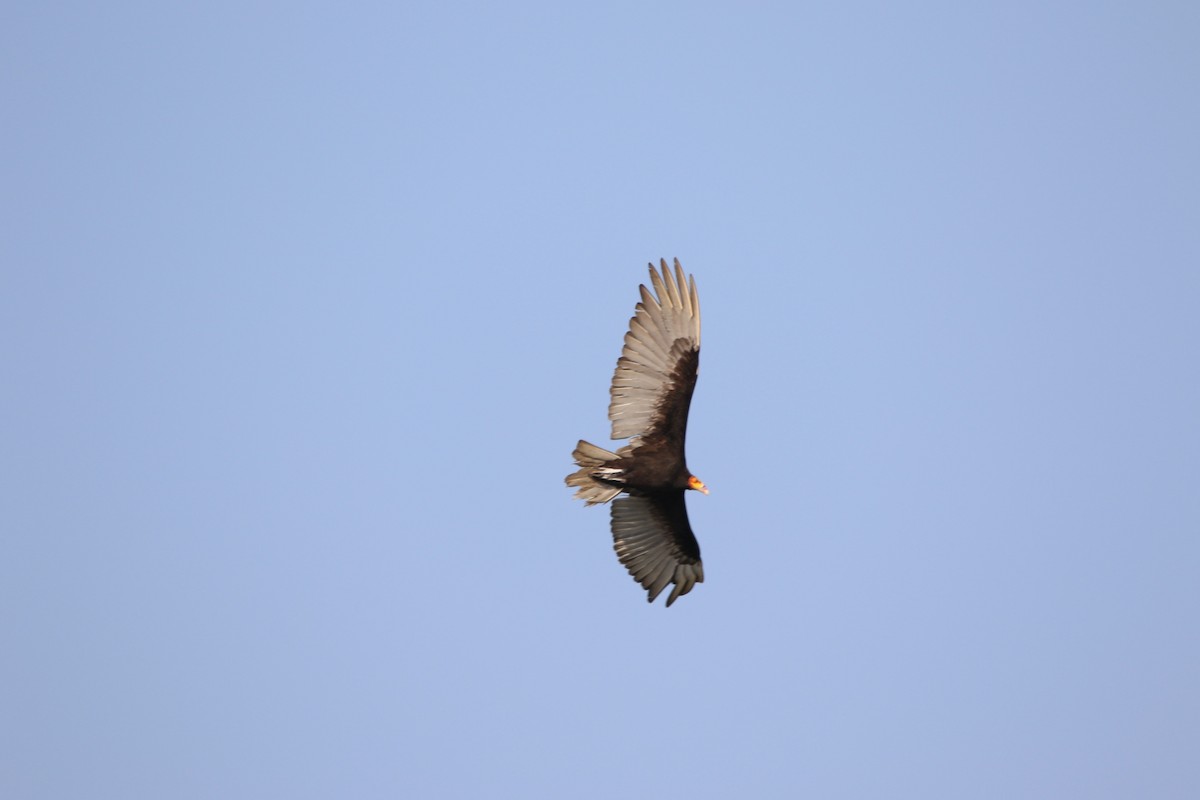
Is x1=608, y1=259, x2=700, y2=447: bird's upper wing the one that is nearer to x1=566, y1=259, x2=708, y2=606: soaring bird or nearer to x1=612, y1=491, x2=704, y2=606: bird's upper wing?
x1=566, y1=259, x2=708, y2=606: soaring bird

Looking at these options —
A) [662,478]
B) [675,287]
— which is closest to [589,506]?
[662,478]

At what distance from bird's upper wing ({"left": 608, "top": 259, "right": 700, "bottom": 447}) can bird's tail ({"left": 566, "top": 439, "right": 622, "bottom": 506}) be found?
1.57ft

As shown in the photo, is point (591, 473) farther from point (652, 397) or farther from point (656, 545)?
point (656, 545)

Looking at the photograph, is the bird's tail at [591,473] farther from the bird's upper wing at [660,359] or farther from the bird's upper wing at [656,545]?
the bird's upper wing at [656,545]

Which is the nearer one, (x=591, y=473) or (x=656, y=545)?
(x=591, y=473)

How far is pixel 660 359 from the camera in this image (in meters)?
26.4

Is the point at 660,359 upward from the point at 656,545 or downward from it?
upward

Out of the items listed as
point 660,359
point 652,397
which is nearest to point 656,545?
point 652,397

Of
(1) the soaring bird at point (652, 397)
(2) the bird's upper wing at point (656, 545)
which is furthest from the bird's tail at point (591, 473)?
(2) the bird's upper wing at point (656, 545)

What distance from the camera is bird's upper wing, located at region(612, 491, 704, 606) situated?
27.8 meters

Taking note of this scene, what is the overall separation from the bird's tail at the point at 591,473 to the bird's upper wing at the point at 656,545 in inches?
48.5

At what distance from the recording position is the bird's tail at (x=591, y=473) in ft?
86.1

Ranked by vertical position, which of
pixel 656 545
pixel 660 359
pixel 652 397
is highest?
pixel 660 359

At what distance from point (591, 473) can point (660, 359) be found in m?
2.10
